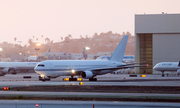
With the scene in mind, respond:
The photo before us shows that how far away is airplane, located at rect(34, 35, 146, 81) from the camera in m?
47.3

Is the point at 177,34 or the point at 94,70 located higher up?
the point at 177,34

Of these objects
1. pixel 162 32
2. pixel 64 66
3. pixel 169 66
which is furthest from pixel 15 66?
pixel 169 66

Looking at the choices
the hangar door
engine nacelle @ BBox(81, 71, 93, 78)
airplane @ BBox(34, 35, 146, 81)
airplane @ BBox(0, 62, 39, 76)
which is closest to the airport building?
the hangar door

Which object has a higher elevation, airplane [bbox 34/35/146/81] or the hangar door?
the hangar door

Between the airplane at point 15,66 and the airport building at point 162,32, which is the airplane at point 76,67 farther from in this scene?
the airplane at point 15,66

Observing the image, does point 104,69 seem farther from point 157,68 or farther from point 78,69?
point 157,68

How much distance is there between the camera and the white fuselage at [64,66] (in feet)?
155

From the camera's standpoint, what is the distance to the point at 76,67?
49.1 m

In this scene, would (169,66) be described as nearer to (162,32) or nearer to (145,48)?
(162,32)

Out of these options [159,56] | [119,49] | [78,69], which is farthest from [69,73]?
[159,56]

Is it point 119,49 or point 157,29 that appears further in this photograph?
point 157,29

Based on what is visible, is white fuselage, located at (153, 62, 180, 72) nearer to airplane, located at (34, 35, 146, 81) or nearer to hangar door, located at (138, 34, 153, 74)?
hangar door, located at (138, 34, 153, 74)

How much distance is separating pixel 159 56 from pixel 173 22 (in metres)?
10.5

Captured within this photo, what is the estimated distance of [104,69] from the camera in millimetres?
49219
